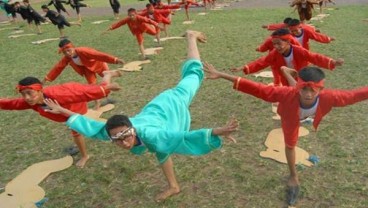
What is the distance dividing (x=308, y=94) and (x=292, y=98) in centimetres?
18

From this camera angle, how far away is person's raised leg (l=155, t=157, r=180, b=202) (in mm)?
3886

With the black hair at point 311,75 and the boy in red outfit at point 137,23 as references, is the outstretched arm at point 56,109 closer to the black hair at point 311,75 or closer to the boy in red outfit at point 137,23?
the black hair at point 311,75

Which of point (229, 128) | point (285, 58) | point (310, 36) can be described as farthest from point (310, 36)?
point (229, 128)

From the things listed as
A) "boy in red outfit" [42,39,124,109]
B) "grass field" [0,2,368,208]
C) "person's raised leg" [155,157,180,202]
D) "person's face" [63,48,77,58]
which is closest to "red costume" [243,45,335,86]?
"grass field" [0,2,368,208]

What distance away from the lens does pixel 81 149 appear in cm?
476

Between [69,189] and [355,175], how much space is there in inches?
121

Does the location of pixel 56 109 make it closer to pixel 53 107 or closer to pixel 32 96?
pixel 53 107

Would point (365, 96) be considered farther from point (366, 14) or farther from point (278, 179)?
point (366, 14)

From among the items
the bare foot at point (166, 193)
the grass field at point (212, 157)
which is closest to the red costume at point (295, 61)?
the grass field at point (212, 157)

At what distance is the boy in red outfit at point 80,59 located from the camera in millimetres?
5734

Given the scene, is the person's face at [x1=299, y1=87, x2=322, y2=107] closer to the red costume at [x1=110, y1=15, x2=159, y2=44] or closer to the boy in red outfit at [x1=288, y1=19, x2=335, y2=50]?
the boy in red outfit at [x1=288, y1=19, x2=335, y2=50]

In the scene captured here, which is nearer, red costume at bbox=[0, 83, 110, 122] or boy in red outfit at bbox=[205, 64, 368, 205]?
boy in red outfit at bbox=[205, 64, 368, 205]

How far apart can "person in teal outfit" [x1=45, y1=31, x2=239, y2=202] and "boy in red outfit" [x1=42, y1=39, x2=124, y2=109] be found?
1.92m

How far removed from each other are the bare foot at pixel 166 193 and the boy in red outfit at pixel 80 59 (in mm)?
2499
